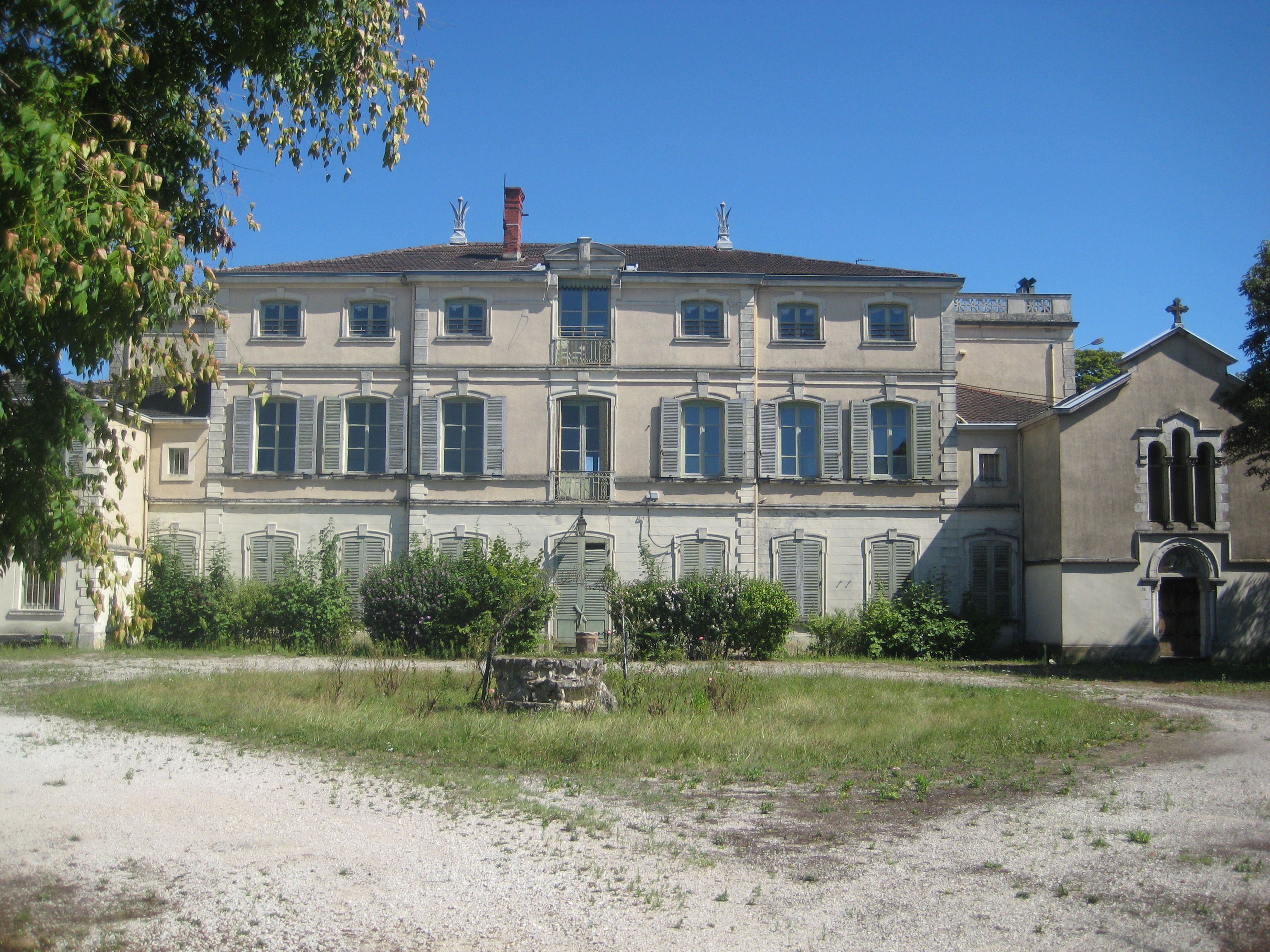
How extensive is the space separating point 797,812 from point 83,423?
5.60 metres

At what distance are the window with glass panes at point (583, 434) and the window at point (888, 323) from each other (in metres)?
6.56

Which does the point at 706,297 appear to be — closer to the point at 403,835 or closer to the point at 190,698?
the point at 190,698

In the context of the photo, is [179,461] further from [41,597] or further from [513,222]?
[513,222]

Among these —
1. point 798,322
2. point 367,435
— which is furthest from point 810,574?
point 367,435

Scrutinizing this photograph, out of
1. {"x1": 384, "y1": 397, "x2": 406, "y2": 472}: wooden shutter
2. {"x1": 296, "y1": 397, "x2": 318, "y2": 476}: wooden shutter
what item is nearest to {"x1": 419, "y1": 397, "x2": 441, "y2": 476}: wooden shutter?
{"x1": 384, "y1": 397, "x2": 406, "y2": 472}: wooden shutter

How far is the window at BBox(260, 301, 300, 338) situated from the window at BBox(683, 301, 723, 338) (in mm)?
8957

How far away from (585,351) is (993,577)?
10.5m

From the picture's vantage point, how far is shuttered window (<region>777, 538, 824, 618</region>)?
2398cm

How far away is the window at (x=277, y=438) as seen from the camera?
24.4m

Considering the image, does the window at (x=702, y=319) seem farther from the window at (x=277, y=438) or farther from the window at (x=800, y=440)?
the window at (x=277, y=438)

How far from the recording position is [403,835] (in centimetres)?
721

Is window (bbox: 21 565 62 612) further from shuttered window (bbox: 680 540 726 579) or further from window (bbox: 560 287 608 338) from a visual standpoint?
shuttered window (bbox: 680 540 726 579)

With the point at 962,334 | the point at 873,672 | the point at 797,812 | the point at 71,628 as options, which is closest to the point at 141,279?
the point at 797,812

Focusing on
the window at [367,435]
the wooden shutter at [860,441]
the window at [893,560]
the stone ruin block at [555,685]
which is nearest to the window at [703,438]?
the wooden shutter at [860,441]
